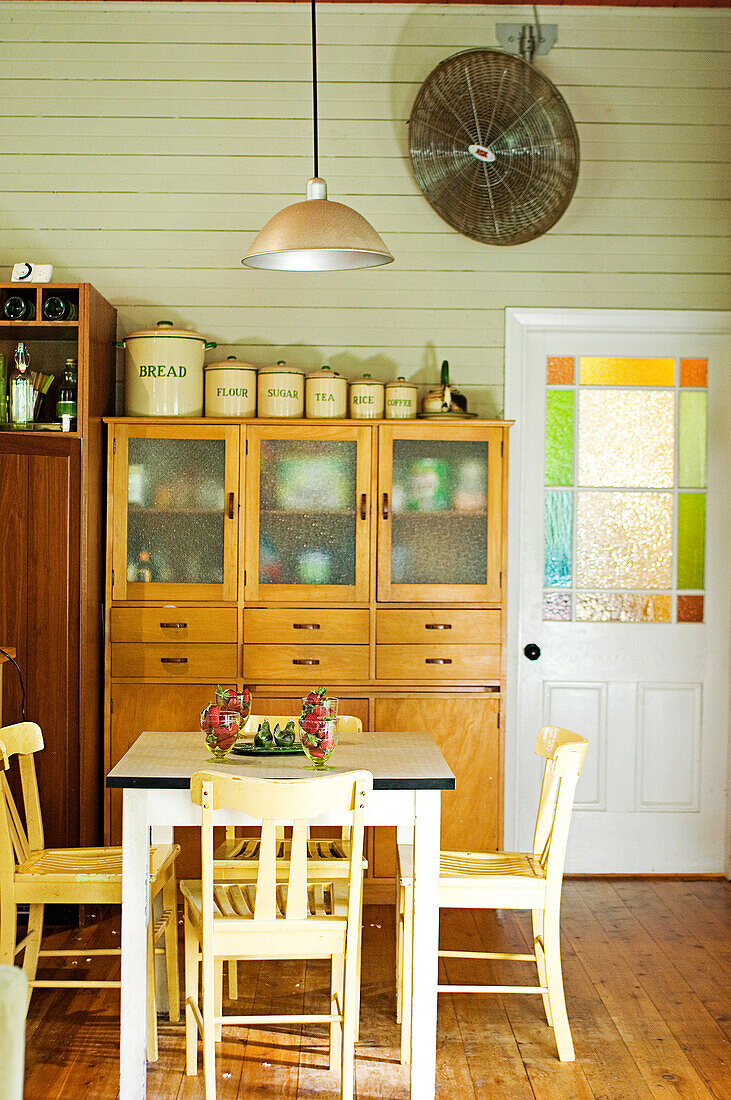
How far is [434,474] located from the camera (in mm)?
4105

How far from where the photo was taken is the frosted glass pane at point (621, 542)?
4.50 metres

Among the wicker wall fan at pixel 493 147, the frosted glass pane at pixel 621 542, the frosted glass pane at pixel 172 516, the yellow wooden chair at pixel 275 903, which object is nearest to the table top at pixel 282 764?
the yellow wooden chair at pixel 275 903

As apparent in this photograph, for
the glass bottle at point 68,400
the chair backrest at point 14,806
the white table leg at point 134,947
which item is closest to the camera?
the white table leg at point 134,947

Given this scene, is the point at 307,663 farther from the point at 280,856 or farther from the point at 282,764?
the point at 282,764

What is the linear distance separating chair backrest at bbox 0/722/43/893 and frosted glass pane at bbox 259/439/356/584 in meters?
1.22

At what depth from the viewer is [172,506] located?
13.3ft

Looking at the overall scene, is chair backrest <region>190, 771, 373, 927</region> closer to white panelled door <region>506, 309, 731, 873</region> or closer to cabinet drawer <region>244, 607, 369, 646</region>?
cabinet drawer <region>244, 607, 369, 646</region>

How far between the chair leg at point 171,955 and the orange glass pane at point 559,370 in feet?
8.24

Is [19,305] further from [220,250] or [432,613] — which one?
[432,613]

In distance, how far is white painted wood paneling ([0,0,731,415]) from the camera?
4.35 m

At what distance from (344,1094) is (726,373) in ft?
10.5

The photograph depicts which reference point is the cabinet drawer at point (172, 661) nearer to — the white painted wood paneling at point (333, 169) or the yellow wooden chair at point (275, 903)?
the white painted wood paneling at point (333, 169)

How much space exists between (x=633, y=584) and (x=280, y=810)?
2.48 metres

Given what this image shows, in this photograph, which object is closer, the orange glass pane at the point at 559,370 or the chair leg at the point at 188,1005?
the chair leg at the point at 188,1005
